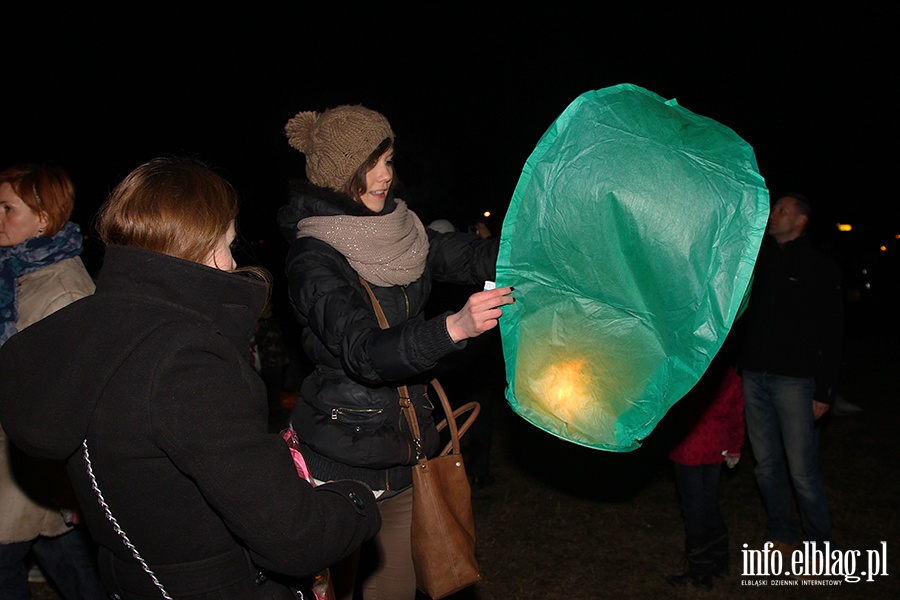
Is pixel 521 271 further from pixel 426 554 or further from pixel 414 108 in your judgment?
pixel 414 108

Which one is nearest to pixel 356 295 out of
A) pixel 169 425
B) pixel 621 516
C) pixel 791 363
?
pixel 169 425

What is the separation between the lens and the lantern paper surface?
163 cm

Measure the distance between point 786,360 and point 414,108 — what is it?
66.9 feet

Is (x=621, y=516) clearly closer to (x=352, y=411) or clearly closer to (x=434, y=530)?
(x=434, y=530)

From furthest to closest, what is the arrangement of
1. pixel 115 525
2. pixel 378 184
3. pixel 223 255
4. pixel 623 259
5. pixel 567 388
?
1. pixel 378 184
2. pixel 567 388
3. pixel 623 259
4. pixel 223 255
5. pixel 115 525

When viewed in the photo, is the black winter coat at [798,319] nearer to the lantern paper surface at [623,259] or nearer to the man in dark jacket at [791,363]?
the man in dark jacket at [791,363]


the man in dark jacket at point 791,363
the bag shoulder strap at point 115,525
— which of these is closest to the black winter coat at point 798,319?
the man in dark jacket at point 791,363

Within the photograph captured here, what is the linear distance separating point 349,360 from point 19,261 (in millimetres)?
1583

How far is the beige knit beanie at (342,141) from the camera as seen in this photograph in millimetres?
2191

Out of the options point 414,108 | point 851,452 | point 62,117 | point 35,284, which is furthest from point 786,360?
point 414,108

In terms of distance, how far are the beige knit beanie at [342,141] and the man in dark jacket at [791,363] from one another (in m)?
2.39

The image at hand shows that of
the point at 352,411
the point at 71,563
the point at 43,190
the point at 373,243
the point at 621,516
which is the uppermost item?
the point at 373,243

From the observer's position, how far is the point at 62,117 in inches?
509

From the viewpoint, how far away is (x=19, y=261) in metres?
2.62
